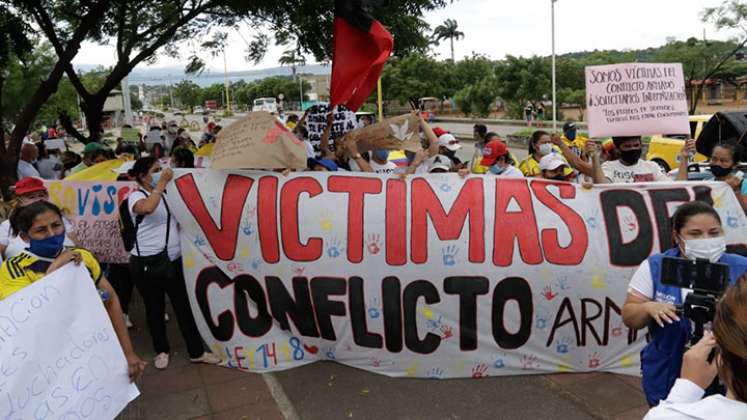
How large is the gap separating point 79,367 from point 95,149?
518cm

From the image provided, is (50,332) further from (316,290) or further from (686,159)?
(686,159)

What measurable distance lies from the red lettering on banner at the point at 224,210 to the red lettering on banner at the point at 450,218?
1288mm

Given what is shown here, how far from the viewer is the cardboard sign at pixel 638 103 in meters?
4.35

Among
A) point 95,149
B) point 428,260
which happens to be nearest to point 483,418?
point 428,260

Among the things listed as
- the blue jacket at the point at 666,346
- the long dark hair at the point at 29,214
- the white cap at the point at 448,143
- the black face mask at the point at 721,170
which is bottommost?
the blue jacket at the point at 666,346

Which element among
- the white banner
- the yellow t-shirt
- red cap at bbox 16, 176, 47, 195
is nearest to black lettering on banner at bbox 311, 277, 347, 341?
the white banner

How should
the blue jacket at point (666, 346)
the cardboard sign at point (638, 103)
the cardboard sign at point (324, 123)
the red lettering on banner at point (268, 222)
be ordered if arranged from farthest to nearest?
the cardboard sign at point (324, 123) < the cardboard sign at point (638, 103) < the red lettering on banner at point (268, 222) < the blue jacket at point (666, 346)

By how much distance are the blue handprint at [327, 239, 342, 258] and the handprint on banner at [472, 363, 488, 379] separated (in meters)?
1.24

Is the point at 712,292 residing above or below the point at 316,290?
above

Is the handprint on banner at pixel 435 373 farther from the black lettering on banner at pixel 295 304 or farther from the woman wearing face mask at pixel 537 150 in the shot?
the woman wearing face mask at pixel 537 150

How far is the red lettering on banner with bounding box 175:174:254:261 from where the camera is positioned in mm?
4312

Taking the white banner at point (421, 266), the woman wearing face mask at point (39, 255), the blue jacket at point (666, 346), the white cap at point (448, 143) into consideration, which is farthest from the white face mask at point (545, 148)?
the woman wearing face mask at point (39, 255)

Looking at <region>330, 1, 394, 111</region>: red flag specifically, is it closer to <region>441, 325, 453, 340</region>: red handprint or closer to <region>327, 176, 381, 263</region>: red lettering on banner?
<region>327, 176, 381, 263</region>: red lettering on banner

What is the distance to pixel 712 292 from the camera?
212cm
